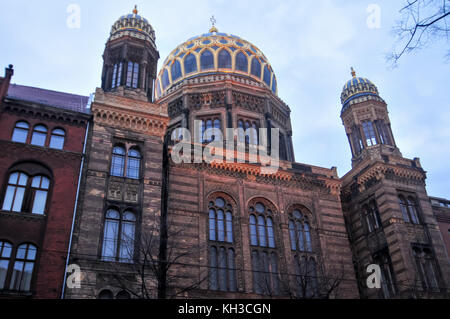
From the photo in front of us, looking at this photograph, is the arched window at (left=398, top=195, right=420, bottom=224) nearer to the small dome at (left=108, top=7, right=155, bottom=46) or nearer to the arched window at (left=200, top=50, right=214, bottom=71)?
the arched window at (left=200, top=50, right=214, bottom=71)

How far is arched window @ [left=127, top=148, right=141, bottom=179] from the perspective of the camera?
23.8 metres

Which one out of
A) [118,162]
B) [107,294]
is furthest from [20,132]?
[107,294]

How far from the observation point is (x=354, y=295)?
25984 millimetres

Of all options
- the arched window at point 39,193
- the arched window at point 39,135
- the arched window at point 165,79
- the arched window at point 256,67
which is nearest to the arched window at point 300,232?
the arched window at point 39,193

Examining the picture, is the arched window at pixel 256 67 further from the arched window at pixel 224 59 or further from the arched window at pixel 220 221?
the arched window at pixel 220 221

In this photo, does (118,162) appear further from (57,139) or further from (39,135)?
(39,135)

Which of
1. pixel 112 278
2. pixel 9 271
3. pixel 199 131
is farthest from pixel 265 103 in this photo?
pixel 9 271

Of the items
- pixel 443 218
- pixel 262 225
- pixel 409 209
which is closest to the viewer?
pixel 262 225

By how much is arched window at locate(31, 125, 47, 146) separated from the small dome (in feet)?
31.0

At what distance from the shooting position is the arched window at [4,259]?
18938mm

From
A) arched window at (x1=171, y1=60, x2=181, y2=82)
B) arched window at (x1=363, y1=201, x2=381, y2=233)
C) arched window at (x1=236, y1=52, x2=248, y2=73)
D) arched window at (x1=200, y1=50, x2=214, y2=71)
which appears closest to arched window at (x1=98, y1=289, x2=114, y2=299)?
arched window at (x1=363, y1=201, x2=381, y2=233)

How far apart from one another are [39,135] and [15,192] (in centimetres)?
323

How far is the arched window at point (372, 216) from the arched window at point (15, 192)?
20.5m

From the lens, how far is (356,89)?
122ft
